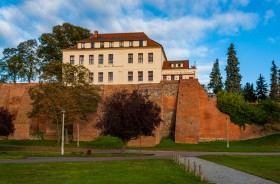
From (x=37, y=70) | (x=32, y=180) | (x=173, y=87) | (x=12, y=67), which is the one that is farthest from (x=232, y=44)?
(x=32, y=180)

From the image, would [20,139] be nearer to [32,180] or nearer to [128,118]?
[128,118]

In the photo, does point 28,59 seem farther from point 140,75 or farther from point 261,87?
point 261,87

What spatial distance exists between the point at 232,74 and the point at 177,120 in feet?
72.4

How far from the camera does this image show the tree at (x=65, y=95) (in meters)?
40.0

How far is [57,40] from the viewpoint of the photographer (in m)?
67.1

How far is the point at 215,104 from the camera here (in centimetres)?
4803

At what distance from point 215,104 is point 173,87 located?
6.69m

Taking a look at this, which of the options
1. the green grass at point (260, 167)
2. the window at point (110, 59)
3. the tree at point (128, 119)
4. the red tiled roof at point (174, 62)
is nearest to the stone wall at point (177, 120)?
the window at point (110, 59)

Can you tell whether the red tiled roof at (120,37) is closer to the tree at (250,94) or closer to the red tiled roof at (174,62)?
the red tiled roof at (174,62)

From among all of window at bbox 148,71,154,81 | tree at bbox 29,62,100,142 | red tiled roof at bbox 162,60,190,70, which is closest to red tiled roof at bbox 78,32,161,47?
window at bbox 148,71,154,81

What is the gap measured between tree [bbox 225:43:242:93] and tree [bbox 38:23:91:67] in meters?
29.8

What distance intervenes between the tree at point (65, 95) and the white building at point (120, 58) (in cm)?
1219

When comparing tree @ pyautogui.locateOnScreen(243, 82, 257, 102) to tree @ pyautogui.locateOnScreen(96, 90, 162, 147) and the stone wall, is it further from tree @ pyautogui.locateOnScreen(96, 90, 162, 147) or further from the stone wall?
tree @ pyautogui.locateOnScreen(96, 90, 162, 147)

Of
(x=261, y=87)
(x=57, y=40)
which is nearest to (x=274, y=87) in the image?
(x=261, y=87)
